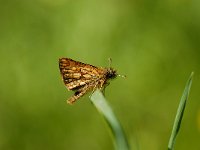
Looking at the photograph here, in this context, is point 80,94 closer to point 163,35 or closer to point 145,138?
point 145,138

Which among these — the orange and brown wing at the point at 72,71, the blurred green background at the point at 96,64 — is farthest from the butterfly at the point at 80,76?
the blurred green background at the point at 96,64

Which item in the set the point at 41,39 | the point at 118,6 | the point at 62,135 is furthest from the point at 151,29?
the point at 62,135

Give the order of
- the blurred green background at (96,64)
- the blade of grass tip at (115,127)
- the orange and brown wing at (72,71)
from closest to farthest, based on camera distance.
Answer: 1. the blade of grass tip at (115,127)
2. the orange and brown wing at (72,71)
3. the blurred green background at (96,64)

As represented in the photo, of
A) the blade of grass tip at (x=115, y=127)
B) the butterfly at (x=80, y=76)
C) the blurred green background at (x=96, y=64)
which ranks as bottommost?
the blade of grass tip at (x=115, y=127)


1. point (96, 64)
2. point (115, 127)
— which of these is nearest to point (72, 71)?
point (115, 127)

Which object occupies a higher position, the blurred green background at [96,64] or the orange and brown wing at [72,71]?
the blurred green background at [96,64]

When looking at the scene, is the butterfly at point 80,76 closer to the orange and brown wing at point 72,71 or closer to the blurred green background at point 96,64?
the orange and brown wing at point 72,71
